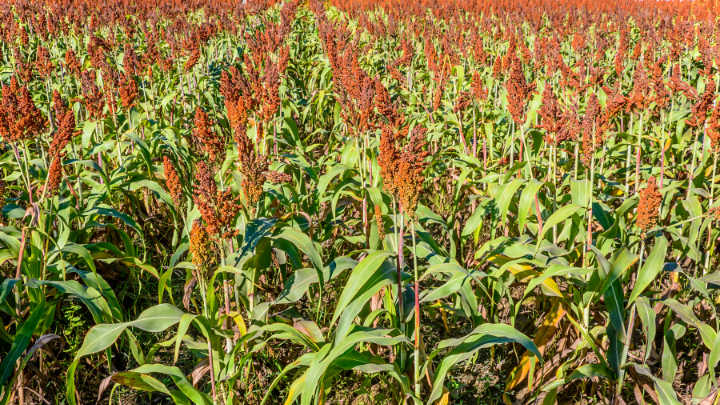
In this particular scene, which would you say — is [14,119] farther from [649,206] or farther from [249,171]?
[649,206]

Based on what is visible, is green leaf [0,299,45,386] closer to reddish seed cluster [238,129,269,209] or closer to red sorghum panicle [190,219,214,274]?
red sorghum panicle [190,219,214,274]

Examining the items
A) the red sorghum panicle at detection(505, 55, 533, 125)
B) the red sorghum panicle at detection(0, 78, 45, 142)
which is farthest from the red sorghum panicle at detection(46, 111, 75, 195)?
the red sorghum panicle at detection(505, 55, 533, 125)

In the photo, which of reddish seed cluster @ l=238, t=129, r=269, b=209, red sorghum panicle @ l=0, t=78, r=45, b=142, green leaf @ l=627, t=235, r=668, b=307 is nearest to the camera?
green leaf @ l=627, t=235, r=668, b=307

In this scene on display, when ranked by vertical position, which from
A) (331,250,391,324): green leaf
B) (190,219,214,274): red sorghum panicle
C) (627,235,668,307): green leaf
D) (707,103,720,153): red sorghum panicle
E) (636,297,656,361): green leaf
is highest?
(190,219,214,274): red sorghum panicle

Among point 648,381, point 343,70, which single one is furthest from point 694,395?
point 343,70

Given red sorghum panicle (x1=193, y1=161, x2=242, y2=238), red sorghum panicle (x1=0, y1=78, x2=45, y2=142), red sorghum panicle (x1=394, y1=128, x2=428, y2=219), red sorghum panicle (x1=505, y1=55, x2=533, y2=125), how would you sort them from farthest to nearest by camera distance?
red sorghum panicle (x1=505, y1=55, x2=533, y2=125), red sorghum panicle (x1=0, y1=78, x2=45, y2=142), red sorghum panicle (x1=193, y1=161, x2=242, y2=238), red sorghum panicle (x1=394, y1=128, x2=428, y2=219)

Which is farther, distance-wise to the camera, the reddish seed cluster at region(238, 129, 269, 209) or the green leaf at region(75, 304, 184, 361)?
the reddish seed cluster at region(238, 129, 269, 209)

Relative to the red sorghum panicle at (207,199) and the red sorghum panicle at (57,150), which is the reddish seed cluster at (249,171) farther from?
the red sorghum panicle at (57,150)

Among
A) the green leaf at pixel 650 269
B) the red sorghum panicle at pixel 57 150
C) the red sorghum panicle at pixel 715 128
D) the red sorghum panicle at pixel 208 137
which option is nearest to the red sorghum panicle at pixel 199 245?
the red sorghum panicle at pixel 208 137

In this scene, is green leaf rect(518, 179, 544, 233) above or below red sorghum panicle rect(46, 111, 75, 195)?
below

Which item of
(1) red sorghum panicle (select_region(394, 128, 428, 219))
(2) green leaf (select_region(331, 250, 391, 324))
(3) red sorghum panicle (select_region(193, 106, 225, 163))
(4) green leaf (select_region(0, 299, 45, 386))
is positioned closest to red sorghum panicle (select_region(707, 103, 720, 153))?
(1) red sorghum panicle (select_region(394, 128, 428, 219))

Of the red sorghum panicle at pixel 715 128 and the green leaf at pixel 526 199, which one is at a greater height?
the red sorghum panicle at pixel 715 128

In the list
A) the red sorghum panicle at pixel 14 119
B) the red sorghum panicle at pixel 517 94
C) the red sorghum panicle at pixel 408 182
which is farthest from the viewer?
the red sorghum panicle at pixel 517 94

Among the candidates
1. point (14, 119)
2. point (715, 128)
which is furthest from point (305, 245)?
point (715, 128)
